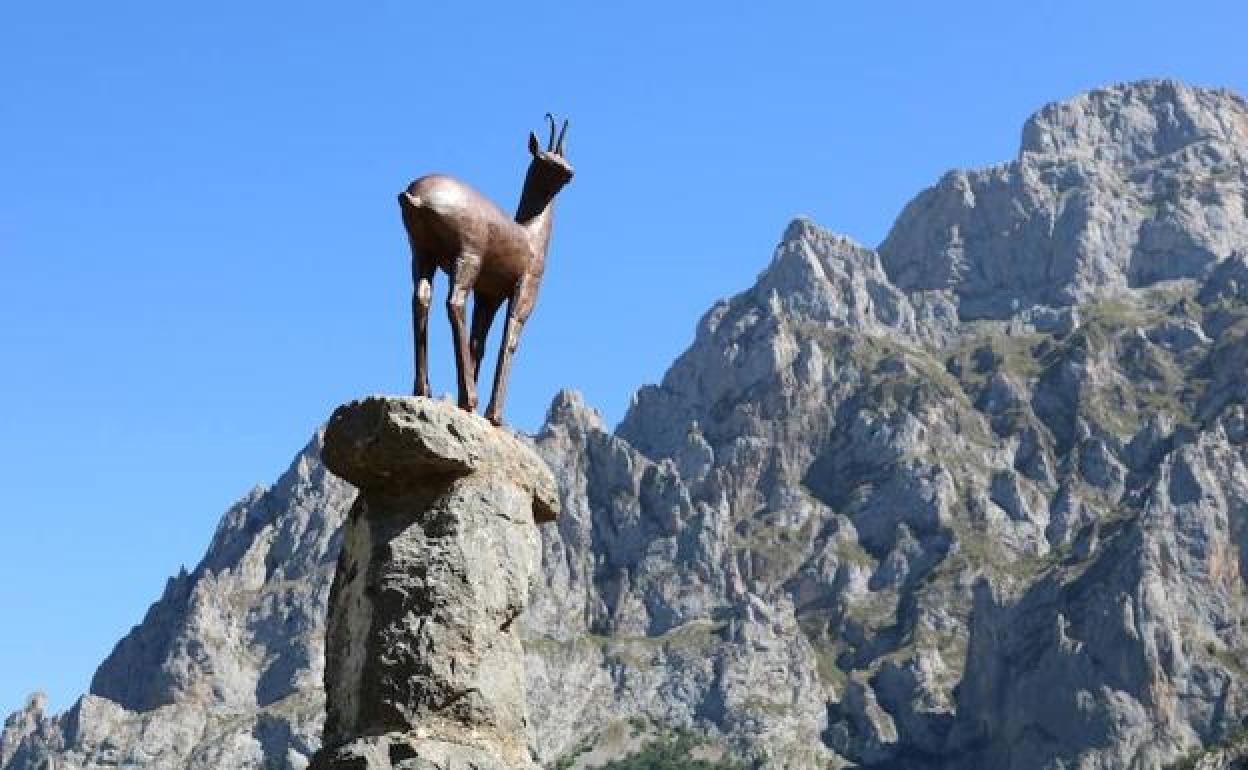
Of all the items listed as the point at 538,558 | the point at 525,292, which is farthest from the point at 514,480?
the point at 525,292

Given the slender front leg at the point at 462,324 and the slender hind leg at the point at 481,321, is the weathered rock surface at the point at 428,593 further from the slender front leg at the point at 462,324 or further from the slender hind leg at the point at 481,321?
the slender hind leg at the point at 481,321

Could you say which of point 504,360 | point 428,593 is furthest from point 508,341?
point 428,593

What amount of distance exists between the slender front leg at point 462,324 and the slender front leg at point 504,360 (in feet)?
0.64

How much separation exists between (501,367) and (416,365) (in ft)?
2.91

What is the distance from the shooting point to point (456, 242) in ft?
50.6

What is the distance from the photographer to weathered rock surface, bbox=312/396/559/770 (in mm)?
14195

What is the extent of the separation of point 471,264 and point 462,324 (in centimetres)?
54

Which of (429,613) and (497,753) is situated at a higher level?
(429,613)

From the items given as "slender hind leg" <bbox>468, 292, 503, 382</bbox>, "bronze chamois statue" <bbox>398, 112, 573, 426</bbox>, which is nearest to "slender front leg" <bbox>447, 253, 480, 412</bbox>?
"bronze chamois statue" <bbox>398, 112, 573, 426</bbox>

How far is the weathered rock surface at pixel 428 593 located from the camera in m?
14.2

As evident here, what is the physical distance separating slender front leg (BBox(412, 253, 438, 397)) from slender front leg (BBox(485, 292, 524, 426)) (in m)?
0.60

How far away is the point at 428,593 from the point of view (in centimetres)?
1438

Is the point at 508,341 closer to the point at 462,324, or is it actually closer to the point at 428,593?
the point at 462,324

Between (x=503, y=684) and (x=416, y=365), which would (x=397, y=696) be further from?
(x=416, y=365)
